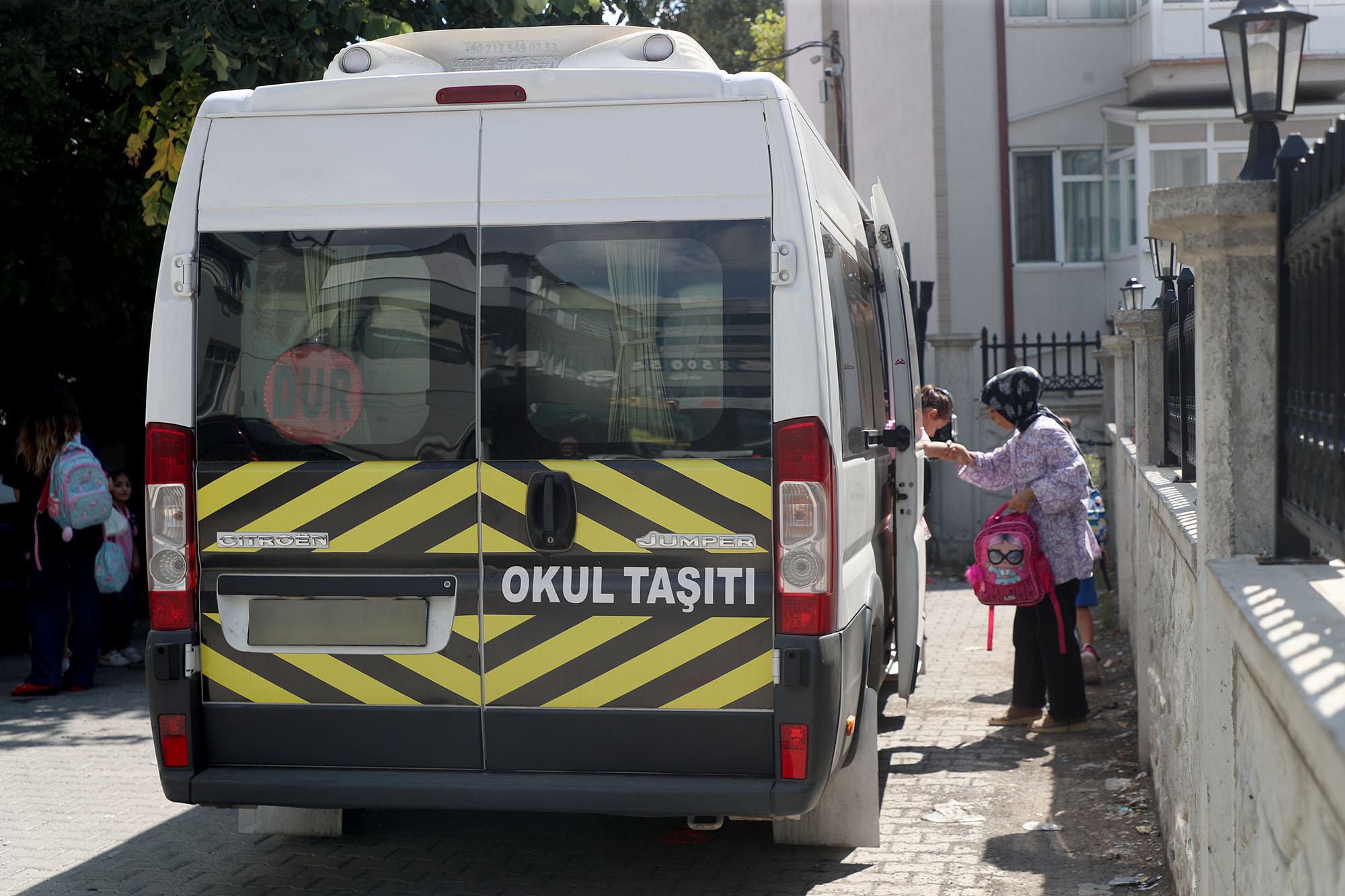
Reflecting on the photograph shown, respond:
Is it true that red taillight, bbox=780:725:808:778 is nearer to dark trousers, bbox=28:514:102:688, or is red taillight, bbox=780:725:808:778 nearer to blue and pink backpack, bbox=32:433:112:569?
blue and pink backpack, bbox=32:433:112:569

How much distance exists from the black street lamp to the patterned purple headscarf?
322cm

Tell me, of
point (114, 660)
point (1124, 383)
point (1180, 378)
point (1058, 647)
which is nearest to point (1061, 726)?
point (1058, 647)

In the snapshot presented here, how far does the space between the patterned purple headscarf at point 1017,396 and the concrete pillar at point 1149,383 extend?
1.65ft

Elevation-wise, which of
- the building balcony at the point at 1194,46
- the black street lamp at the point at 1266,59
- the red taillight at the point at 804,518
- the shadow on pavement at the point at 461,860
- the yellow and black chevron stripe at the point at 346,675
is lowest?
the shadow on pavement at the point at 461,860

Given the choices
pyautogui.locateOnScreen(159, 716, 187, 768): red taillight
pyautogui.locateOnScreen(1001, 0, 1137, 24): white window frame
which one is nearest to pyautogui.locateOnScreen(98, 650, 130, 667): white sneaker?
pyautogui.locateOnScreen(159, 716, 187, 768): red taillight

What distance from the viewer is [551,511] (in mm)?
4270

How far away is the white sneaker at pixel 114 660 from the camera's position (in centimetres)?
985

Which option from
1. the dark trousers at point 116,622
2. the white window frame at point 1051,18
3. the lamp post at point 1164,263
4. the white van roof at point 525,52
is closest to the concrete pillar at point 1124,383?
the lamp post at point 1164,263

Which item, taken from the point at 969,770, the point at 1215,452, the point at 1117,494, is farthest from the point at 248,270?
the point at 1117,494

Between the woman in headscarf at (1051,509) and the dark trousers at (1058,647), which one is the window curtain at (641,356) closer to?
the woman in headscarf at (1051,509)

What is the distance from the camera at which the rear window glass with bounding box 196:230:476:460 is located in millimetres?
4359

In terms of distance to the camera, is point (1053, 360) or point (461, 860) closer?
point (461, 860)

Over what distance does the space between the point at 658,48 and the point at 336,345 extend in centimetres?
141

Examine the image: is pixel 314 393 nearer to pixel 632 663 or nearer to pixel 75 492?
pixel 632 663
